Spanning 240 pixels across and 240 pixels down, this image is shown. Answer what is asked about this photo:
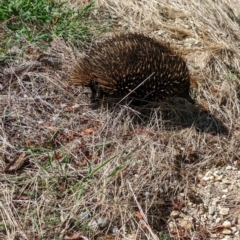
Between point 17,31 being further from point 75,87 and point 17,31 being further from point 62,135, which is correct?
point 62,135

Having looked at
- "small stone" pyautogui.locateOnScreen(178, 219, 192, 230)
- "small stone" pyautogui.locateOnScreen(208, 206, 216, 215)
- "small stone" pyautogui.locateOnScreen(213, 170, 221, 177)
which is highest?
"small stone" pyautogui.locateOnScreen(213, 170, 221, 177)

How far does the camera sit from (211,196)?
3730mm

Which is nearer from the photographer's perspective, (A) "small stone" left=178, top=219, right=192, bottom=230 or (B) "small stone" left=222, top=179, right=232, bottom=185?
(A) "small stone" left=178, top=219, right=192, bottom=230

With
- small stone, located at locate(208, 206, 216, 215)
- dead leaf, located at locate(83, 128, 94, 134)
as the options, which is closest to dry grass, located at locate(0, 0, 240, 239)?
dead leaf, located at locate(83, 128, 94, 134)

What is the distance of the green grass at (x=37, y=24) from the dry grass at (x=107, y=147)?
0.36ft

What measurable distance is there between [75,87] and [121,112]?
527mm

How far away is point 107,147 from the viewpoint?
12.6ft

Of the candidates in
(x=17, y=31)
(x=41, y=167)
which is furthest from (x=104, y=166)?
(x=17, y=31)

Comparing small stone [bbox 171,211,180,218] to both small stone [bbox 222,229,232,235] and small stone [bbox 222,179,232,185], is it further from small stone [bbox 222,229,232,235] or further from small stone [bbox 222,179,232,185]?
small stone [bbox 222,179,232,185]

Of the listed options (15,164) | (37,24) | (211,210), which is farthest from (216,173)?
(37,24)

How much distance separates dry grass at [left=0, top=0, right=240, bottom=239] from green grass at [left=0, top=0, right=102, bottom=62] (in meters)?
0.11

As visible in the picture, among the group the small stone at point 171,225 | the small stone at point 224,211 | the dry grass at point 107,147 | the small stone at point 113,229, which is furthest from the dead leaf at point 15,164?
the small stone at point 224,211

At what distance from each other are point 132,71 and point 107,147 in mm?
680

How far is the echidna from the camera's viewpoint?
13.5ft
